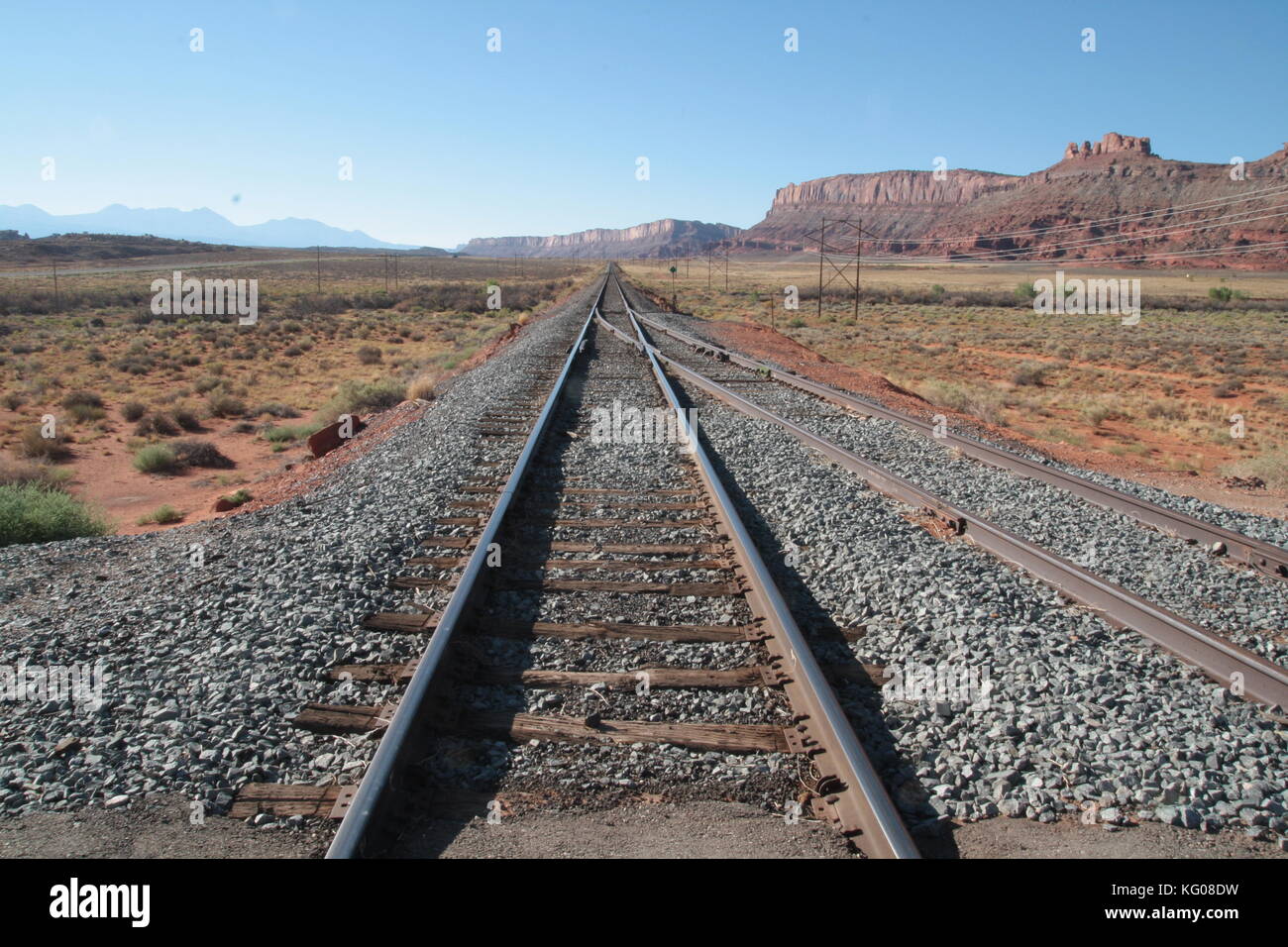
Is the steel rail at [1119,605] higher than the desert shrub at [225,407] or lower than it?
lower

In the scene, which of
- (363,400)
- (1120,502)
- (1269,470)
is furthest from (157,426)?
(1269,470)

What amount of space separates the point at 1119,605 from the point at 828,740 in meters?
2.57

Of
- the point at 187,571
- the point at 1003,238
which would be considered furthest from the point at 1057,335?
the point at 1003,238

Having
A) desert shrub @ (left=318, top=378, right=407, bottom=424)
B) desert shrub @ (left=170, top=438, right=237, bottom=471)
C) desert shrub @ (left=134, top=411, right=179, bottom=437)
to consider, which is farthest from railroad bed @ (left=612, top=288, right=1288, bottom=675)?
desert shrub @ (left=134, top=411, right=179, bottom=437)

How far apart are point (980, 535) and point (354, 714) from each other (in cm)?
472

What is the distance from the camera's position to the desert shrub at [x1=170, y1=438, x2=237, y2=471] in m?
15.6

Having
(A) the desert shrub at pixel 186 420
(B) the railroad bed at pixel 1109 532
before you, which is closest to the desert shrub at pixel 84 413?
(A) the desert shrub at pixel 186 420

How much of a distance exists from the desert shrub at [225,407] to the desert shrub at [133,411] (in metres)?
1.49

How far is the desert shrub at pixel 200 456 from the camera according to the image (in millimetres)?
15586

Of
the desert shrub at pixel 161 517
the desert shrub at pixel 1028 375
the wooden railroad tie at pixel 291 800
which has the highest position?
the desert shrub at pixel 1028 375

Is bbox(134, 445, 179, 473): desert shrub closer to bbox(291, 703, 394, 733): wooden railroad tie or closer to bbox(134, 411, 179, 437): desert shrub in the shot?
bbox(134, 411, 179, 437): desert shrub

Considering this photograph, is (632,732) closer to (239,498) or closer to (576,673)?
(576,673)

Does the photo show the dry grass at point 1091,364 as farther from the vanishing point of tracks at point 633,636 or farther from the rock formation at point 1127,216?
the rock formation at point 1127,216
